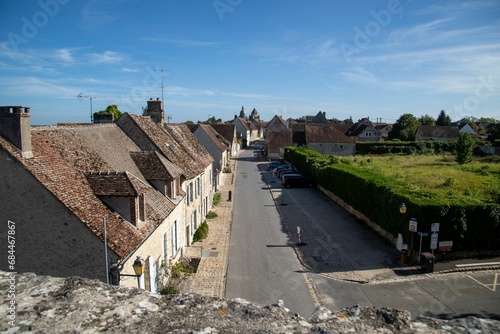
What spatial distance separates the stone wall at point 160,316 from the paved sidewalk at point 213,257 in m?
11.2

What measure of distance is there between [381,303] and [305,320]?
13.2 metres

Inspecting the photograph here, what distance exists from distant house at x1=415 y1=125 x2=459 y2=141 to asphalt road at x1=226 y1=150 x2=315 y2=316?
70.0 m

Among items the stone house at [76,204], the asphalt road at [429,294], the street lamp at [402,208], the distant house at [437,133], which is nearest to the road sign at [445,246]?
the asphalt road at [429,294]

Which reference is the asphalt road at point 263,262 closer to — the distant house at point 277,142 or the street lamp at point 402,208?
the street lamp at point 402,208

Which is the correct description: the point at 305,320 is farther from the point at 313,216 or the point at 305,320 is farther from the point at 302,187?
the point at 302,187

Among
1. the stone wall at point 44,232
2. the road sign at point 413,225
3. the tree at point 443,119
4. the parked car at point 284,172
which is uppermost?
the tree at point 443,119

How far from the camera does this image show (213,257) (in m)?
20.4

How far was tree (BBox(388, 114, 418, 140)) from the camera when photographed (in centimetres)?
8723

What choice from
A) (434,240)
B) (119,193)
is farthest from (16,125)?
(434,240)

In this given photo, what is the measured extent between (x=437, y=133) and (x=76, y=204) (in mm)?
94211

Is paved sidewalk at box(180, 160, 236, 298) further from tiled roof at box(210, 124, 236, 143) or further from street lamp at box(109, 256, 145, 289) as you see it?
tiled roof at box(210, 124, 236, 143)

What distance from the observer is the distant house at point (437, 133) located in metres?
88.7

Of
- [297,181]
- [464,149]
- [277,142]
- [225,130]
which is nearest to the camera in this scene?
[297,181]

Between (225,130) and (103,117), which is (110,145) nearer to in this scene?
(103,117)
